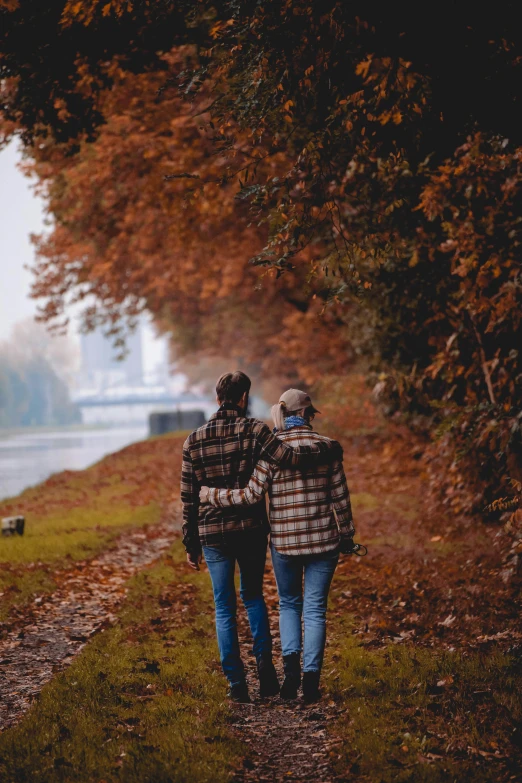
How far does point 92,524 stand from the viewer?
13.2 meters

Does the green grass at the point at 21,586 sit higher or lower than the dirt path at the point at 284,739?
higher

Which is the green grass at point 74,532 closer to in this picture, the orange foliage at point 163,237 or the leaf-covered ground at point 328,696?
the leaf-covered ground at point 328,696

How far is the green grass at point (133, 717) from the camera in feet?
13.7

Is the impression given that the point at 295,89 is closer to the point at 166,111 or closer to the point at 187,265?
the point at 166,111

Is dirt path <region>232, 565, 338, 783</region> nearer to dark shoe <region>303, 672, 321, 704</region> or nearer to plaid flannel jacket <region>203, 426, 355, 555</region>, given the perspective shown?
dark shoe <region>303, 672, 321, 704</region>

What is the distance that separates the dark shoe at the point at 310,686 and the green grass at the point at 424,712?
233mm

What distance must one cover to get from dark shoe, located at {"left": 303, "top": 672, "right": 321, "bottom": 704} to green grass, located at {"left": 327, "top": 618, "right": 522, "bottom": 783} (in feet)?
0.76

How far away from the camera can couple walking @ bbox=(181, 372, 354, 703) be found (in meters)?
4.84

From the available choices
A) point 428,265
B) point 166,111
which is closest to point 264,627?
point 428,265

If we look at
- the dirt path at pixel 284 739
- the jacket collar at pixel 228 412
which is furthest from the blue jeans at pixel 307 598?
the jacket collar at pixel 228 412

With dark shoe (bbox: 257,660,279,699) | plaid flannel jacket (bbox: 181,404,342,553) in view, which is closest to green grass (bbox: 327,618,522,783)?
dark shoe (bbox: 257,660,279,699)

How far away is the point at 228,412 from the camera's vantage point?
4945 millimetres

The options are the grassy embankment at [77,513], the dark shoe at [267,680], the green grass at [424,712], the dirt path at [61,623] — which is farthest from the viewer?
the grassy embankment at [77,513]

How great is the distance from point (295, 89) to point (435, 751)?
4.72 metres
